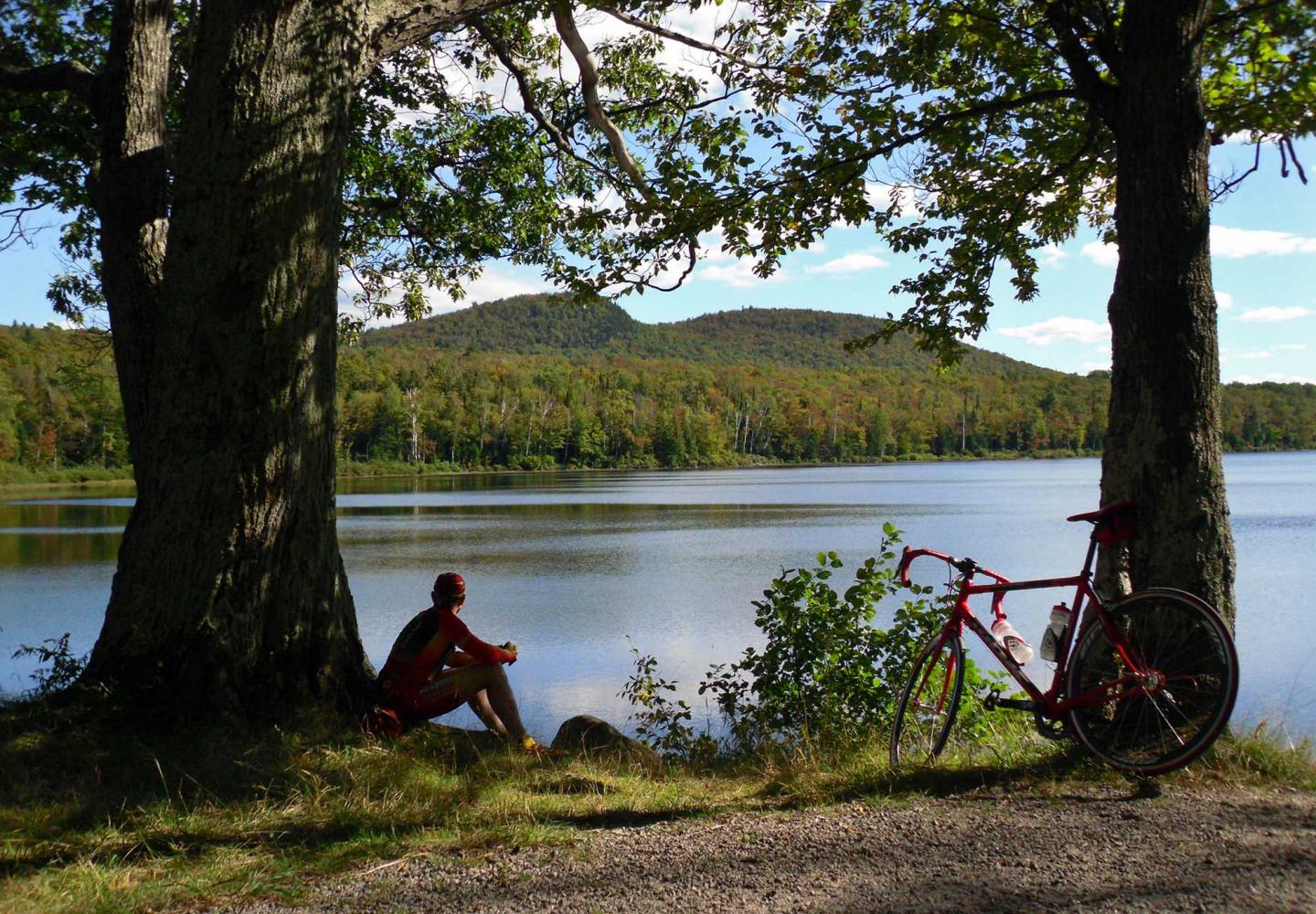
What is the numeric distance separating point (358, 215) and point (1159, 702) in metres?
8.22

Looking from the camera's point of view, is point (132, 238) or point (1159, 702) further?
point (132, 238)

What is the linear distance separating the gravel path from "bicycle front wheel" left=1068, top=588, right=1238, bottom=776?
35 centimetres

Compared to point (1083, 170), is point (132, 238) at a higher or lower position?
lower

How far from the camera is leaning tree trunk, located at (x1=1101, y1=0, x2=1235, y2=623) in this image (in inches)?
162

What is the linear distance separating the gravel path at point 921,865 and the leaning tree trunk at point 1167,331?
3.30 feet

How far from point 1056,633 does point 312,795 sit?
3020 millimetres

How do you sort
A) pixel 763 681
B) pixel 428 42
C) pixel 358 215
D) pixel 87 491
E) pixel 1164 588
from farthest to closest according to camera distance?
pixel 87 491, pixel 358 215, pixel 428 42, pixel 763 681, pixel 1164 588

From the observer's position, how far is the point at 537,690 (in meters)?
10.8

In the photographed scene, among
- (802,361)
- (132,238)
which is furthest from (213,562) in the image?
(802,361)

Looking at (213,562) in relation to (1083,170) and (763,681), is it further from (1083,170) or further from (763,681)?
(1083,170)

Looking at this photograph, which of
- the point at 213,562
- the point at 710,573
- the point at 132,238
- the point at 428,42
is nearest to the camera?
the point at 213,562

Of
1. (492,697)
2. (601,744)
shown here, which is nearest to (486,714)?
(492,697)

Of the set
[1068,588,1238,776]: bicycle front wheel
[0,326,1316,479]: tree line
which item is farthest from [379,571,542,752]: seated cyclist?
[0,326,1316,479]: tree line

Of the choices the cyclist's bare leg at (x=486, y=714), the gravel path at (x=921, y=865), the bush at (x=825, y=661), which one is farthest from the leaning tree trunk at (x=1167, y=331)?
the cyclist's bare leg at (x=486, y=714)
